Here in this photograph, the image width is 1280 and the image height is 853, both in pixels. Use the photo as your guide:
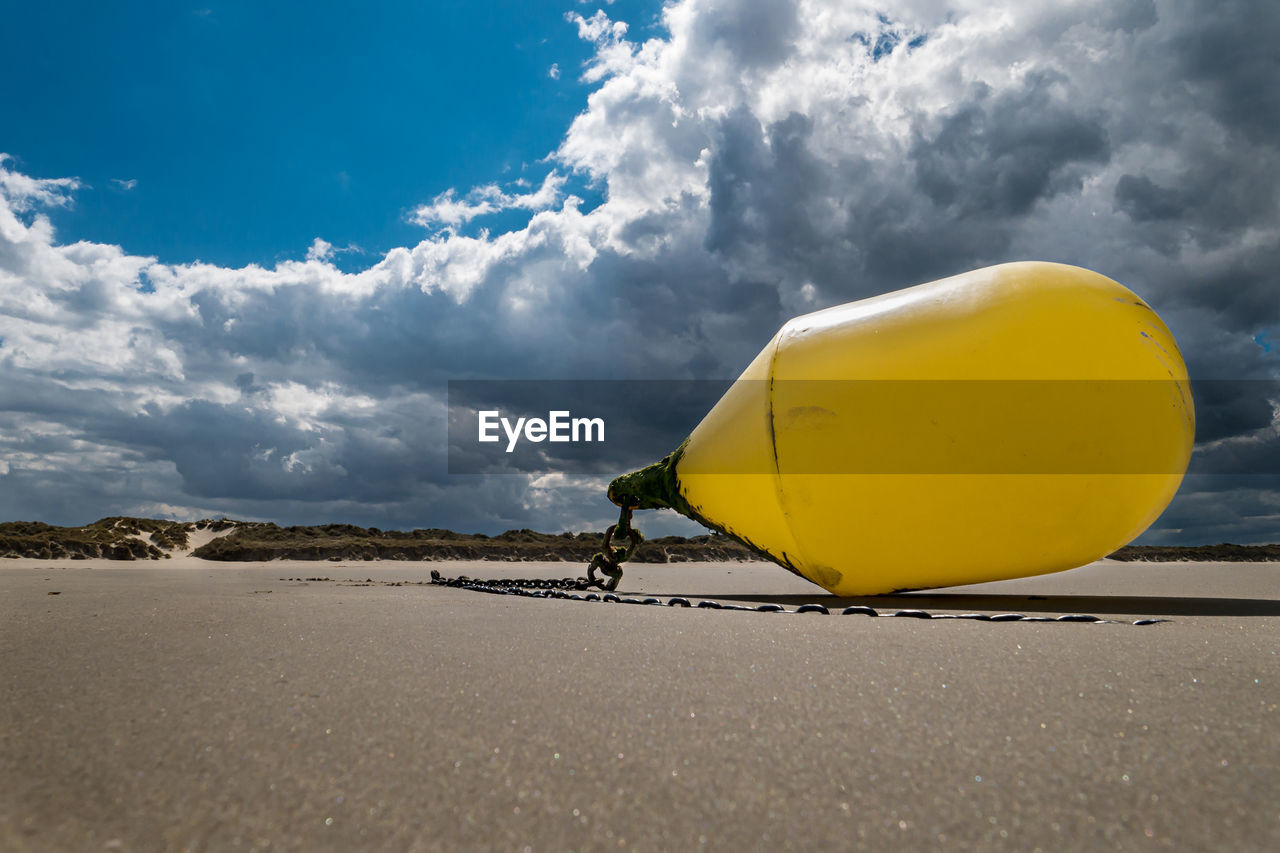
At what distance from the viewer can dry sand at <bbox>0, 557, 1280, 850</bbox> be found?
97cm

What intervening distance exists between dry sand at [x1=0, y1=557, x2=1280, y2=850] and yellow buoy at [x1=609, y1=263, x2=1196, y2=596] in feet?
4.44

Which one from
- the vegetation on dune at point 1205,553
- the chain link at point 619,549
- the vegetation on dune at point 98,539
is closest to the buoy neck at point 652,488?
the chain link at point 619,549

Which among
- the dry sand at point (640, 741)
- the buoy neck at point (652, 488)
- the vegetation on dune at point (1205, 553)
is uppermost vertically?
the buoy neck at point (652, 488)

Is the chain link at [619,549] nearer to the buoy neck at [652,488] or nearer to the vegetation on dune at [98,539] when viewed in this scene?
the buoy neck at [652,488]

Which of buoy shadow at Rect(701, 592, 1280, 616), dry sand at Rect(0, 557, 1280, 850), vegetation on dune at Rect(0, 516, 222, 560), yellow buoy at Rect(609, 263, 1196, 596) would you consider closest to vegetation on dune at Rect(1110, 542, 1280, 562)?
buoy shadow at Rect(701, 592, 1280, 616)

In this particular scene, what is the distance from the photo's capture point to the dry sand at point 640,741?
3.19ft

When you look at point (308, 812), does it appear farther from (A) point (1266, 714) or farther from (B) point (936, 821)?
(A) point (1266, 714)

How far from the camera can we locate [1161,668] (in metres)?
1.86

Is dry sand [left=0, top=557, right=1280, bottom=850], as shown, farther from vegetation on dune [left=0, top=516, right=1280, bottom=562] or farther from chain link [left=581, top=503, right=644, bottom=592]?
vegetation on dune [left=0, top=516, right=1280, bottom=562]

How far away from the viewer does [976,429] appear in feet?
11.9

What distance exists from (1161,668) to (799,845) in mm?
1491

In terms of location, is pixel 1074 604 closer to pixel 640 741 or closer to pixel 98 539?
pixel 640 741

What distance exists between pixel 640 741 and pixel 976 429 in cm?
295

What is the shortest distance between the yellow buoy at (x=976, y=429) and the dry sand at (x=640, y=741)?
1352 millimetres
